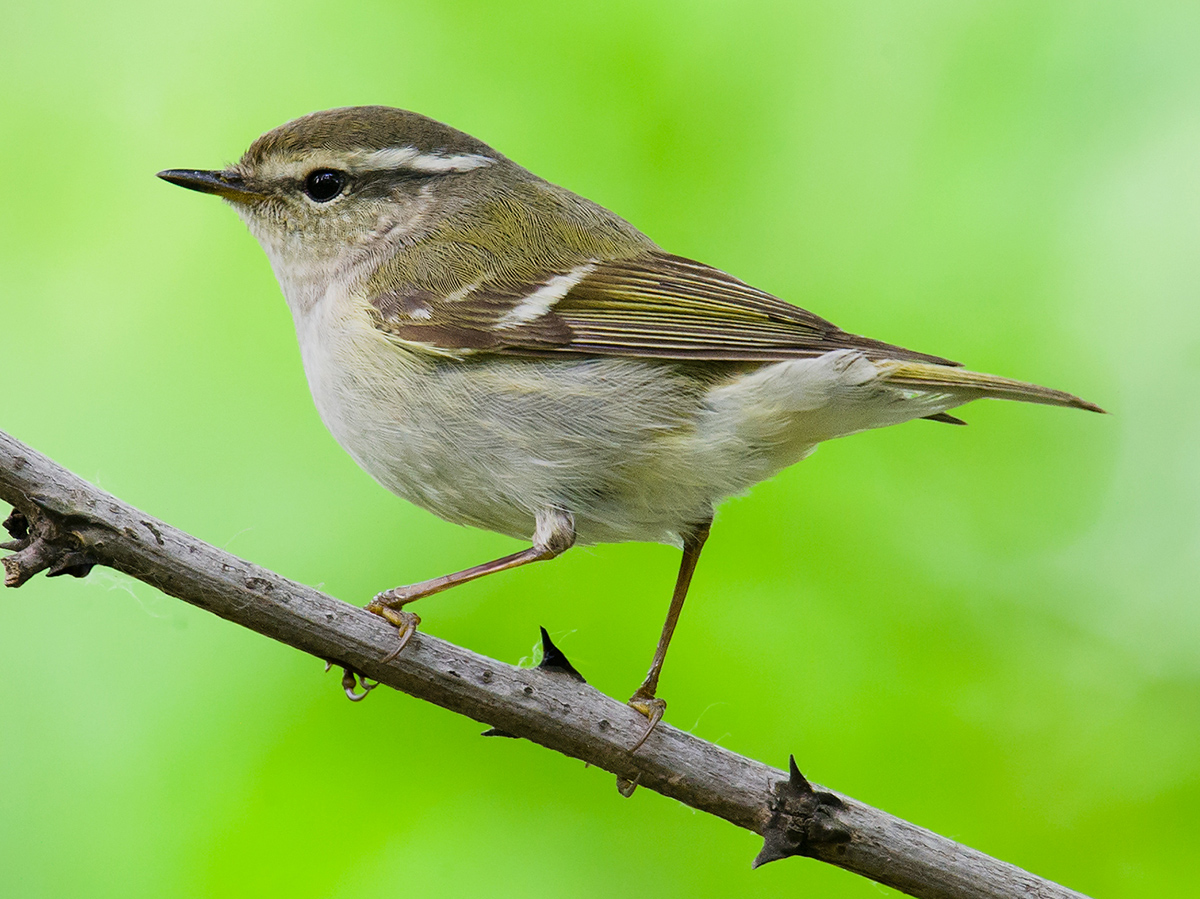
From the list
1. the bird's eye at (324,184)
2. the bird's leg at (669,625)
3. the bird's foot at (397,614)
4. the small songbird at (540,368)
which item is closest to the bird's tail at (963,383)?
the small songbird at (540,368)

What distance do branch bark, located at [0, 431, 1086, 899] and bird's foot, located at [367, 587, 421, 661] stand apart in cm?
2

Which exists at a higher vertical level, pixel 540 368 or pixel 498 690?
pixel 540 368

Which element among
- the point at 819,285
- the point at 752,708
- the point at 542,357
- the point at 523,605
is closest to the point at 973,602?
the point at 752,708

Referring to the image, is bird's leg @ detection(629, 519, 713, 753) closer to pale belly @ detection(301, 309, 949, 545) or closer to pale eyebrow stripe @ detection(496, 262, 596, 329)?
pale belly @ detection(301, 309, 949, 545)

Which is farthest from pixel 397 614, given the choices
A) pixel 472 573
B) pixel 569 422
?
pixel 569 422

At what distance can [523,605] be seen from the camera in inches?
106

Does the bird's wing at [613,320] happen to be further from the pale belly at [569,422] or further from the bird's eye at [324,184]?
the bird's eye at [324,184]

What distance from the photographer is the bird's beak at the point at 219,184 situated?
2.39 metres

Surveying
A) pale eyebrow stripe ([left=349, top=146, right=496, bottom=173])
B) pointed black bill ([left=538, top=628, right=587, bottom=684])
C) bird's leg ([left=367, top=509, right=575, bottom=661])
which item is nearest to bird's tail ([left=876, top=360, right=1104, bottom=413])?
bird's leg ([left=367, top=509, right=575, bottom=661])

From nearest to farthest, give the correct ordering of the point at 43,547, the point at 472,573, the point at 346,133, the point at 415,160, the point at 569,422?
1. the point at 43,547
2. the point at 472,573
3. the point at 569,422
4. the point at 346,133
5. the point at 415,160

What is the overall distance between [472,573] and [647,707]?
1.45 ft

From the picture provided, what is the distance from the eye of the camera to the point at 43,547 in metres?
1.67

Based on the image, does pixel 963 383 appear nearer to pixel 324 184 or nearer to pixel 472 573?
pixel 472 573

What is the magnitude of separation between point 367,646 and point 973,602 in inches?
67.0
